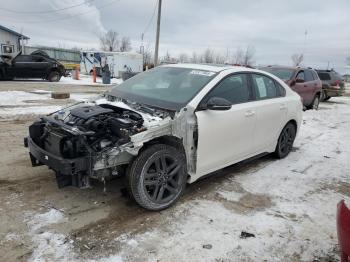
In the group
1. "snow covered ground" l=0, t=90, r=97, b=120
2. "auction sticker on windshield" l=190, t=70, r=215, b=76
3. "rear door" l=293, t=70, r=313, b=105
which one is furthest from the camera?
"rear door" l=293, t=70, r=313, b=105

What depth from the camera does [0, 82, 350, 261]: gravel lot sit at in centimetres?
305

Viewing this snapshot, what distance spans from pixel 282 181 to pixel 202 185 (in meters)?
1.29

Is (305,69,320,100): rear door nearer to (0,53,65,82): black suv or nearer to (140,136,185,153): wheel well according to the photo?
(140,136,185,153): wheel well

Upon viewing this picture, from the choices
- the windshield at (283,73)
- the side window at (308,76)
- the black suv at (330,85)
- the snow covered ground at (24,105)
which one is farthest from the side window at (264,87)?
the black suv at (330,85)

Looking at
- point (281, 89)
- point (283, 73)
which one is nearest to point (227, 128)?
point (281, 89)

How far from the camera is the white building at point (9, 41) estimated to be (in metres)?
28.7

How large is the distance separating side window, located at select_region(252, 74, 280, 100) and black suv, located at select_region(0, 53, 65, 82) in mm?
16854

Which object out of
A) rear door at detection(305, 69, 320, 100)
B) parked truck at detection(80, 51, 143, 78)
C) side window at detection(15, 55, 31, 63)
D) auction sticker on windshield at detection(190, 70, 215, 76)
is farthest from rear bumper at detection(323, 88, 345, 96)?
parked truck at detection(80, 51, 143, 78)

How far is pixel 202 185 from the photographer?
4.65 meters

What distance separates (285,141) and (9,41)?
30336 millimetres

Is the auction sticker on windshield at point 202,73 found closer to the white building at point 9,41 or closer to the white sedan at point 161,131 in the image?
the white sedan at point 161,131

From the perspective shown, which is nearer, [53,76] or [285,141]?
[285,141]

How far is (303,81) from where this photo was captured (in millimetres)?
12305

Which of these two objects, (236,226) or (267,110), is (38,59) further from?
(236,226)
